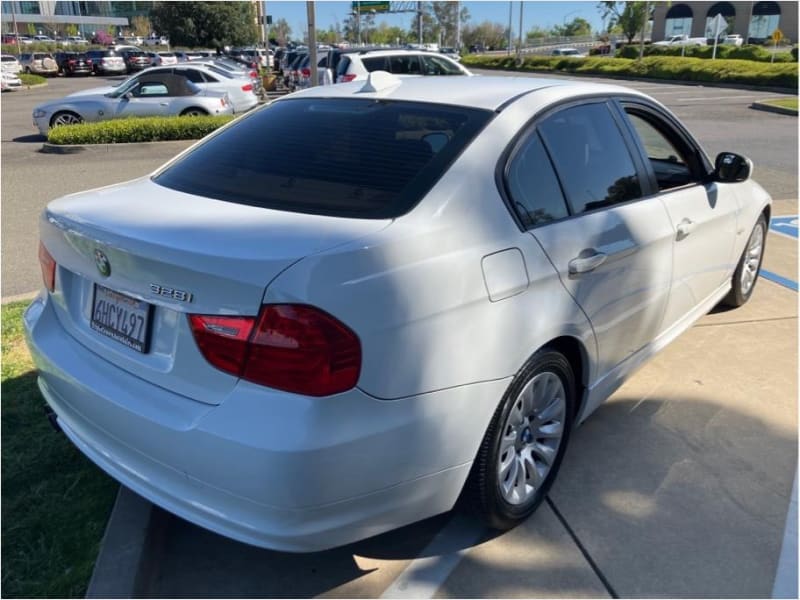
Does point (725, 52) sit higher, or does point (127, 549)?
point (725, 52)

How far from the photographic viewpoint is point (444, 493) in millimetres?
2467

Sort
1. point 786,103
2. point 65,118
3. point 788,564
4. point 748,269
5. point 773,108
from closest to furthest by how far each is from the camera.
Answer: point 788,564 → point 748,269 → point 65,118 → point 773,108 → point 786,103

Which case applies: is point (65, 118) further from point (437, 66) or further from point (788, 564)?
point (788, 564)

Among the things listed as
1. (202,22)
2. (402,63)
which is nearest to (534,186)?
(402,63)

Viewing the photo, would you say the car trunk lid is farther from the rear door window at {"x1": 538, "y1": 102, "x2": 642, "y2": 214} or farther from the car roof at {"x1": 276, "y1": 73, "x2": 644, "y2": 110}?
the rear door window at {"x1": 538, "y1": 102, "x2": 642, "y2": 214}

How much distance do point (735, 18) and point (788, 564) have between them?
79.6m

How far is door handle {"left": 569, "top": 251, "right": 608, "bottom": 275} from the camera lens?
2.86 meters

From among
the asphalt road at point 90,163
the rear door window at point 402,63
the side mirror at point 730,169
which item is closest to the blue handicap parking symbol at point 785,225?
the asphalt road at point 90,163

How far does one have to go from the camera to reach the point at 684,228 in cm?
374

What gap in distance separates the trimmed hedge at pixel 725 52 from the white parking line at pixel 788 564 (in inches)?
1559

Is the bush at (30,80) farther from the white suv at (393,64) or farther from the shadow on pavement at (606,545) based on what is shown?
the shadow on pavement at (606,545)

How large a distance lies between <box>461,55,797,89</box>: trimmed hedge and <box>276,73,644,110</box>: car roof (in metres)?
28.8

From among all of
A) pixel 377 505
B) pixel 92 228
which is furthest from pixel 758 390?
pixel 92 228

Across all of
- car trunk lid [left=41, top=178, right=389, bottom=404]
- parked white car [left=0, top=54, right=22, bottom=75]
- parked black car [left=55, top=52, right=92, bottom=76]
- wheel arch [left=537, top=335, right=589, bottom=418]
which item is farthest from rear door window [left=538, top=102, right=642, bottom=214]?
parked black car [left=55, top=52, right=92, bottom=76]
